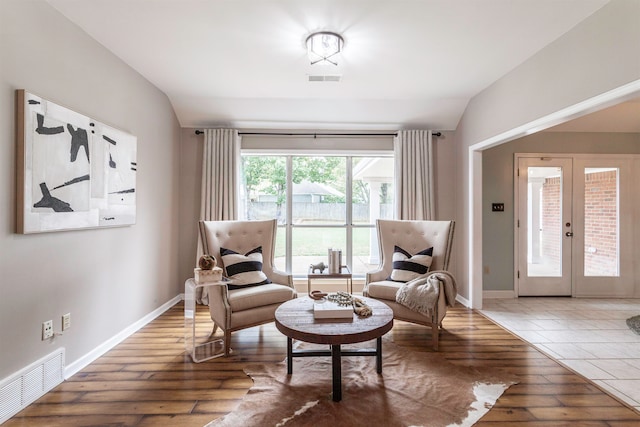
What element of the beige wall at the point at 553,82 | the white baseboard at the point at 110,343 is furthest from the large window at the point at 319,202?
the white baseboard at the point at 110,343

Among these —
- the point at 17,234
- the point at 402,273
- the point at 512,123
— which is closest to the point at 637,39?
the point at 512,123

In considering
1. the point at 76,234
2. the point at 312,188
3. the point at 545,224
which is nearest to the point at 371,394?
the point at 76,234

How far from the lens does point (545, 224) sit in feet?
14.0

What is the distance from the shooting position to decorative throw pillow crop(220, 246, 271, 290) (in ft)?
9.74

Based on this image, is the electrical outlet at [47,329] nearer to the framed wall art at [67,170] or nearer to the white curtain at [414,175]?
the framed wall art at [67,170]

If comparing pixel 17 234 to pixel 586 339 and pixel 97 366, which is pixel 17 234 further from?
pixel 586 339

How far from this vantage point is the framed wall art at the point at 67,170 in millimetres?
1886

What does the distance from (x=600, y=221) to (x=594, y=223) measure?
A: 0.25 feet

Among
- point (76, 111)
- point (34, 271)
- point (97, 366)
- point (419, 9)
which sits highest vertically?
point (419, 9)

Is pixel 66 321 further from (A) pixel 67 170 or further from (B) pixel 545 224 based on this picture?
(B) pixel 545 224

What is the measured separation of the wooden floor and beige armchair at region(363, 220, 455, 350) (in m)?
0.27

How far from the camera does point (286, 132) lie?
14.0 feet

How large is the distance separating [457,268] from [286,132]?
9.73ft

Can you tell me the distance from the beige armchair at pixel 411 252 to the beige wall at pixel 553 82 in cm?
79
